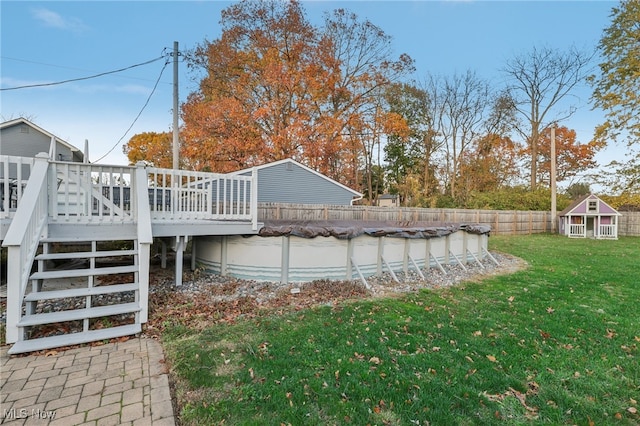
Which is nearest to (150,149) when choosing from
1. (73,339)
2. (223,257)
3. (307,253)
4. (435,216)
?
(435,216)

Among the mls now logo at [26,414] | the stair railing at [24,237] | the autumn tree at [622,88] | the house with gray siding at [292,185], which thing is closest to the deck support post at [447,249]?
the house with gray siding at [292,185]

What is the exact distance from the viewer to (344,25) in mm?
17734

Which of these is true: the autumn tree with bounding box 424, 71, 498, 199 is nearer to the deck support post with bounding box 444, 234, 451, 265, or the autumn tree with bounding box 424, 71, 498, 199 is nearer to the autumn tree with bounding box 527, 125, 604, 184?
the autumn tree with bounding box 527, 125, 604, 184

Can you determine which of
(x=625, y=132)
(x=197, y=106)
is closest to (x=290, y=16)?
(x=197, y=106)

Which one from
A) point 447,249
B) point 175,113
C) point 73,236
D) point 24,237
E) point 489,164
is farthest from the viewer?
point 489,164

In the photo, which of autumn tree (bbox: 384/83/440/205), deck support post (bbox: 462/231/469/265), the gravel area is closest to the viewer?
the gravel area

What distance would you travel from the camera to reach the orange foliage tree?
15.1 meters

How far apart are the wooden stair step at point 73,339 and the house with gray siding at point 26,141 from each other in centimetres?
1432

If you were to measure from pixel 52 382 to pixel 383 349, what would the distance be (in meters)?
2.76

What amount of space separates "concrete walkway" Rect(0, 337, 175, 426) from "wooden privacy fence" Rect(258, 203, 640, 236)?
7.23 m

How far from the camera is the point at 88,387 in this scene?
7.68 ft

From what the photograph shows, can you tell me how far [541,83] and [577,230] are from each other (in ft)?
36.9

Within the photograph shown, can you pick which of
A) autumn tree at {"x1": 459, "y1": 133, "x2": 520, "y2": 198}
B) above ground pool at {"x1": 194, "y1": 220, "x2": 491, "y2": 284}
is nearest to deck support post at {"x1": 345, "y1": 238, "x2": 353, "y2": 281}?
above ground pool at {"x1": 194, "y1": 220, "x2": 491, "y2": 284}

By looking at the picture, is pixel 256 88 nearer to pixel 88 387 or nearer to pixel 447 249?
pixel 447 249
